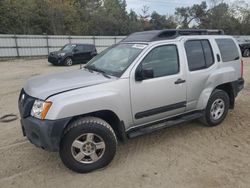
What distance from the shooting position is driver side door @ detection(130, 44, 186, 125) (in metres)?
4.02

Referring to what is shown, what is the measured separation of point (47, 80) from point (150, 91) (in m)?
1.58

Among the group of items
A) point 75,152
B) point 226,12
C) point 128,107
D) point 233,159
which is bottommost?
point 233,159

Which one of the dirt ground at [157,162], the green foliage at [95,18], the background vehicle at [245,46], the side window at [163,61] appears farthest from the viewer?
the green foliage at [95,18]

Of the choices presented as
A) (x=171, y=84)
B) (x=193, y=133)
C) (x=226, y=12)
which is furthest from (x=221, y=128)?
(x=226, y=12)

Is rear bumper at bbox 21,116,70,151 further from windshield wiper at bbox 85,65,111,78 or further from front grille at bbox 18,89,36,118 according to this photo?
windshield wiper at bbox 85,65,111,78

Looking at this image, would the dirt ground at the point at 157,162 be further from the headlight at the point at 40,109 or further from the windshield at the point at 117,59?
the windshield at the point at 117,59

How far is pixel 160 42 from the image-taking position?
4367 millimetres

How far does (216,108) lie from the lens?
5262 mm

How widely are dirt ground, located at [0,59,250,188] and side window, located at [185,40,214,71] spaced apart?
1.23 metres

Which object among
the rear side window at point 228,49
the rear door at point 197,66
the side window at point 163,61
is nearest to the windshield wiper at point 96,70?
the side window at point 163,61

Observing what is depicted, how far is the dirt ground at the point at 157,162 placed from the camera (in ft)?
11.3

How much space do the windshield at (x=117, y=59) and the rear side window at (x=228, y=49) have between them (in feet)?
6.12

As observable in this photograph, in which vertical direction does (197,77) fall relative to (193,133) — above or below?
above

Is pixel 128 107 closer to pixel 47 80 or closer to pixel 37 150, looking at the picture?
pixel 47 80
